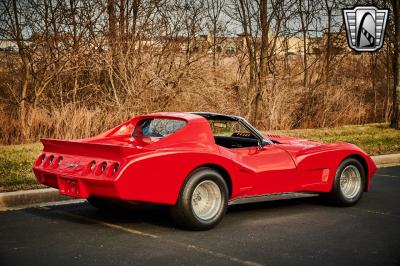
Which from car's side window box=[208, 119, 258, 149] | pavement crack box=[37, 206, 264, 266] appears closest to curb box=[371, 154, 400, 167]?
car's side window box=[208, 119, 258, 149]

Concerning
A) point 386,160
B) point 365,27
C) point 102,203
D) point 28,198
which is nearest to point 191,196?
point 102,203

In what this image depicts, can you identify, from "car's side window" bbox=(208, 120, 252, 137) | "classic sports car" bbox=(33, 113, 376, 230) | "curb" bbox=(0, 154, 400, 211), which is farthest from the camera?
"curb" bbox=(0, 154, 400, 211)

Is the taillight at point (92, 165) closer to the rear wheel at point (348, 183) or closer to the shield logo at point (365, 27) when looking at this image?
Result: the rear wheel at point (348, 183)

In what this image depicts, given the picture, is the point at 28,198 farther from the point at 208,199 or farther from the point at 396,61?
the point at 396,61

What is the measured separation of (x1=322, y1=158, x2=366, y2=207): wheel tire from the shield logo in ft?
43.2

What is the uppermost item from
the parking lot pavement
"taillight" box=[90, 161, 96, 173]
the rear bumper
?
"taillight" box=[90, 161, 96, 173]

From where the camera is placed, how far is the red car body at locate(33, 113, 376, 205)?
5.60 m

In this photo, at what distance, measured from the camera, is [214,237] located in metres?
5.78

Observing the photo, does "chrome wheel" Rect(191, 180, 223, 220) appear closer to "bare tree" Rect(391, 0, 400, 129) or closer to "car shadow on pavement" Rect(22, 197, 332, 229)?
"car shadow on pavement" Rect(22, 197, 332, 229)

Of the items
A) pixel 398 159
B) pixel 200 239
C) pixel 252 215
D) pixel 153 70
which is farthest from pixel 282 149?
pixel 153 70

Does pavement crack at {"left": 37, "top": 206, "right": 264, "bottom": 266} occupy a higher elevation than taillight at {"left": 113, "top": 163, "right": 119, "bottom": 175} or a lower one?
lower

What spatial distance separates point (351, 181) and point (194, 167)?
2.72 meters

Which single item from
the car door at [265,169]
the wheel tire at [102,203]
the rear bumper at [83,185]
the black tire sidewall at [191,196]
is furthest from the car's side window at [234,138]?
the rear bumper at [83,185]

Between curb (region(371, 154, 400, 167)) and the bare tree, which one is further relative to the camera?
the bare tree
